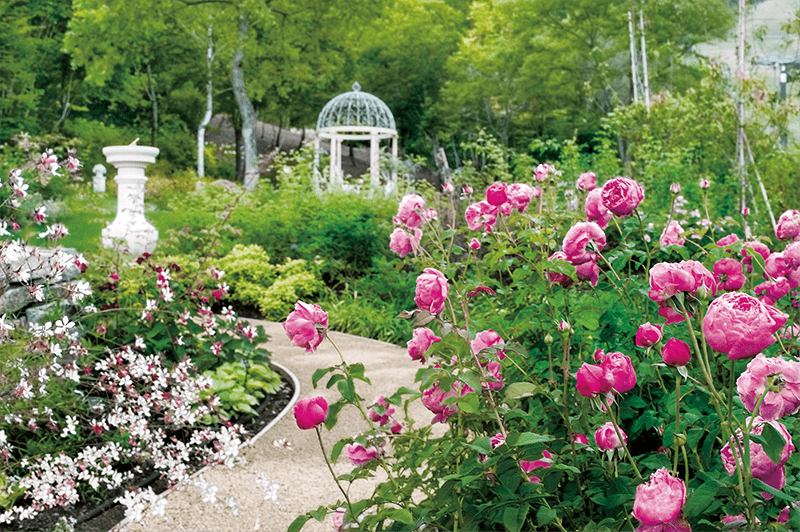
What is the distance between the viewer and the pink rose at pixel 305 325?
48.6 inches

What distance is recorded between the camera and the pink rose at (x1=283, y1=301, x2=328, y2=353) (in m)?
1.23

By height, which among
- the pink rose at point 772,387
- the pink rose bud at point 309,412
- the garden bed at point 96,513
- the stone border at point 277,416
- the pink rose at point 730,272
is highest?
the pink rose at point 730,272

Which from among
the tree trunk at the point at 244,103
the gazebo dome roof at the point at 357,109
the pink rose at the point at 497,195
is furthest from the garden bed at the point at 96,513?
the tree trunk at the point at 244,103

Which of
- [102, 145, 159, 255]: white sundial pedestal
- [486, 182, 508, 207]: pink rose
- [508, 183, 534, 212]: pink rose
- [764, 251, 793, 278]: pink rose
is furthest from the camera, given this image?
[102, 145, 159, 255]: white sundial pedestal

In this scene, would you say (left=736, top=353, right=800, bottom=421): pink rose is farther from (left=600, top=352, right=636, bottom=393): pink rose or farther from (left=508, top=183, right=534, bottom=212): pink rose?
(left=508, top=183, right=534, bottom=212): pink rose

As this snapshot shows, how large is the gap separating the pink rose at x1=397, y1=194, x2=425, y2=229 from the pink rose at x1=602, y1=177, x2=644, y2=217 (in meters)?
0.50

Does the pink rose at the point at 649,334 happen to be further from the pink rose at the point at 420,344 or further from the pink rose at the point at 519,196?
the pink rose at the point at 519,196

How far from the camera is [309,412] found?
119cm

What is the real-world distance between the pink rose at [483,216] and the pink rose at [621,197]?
41 centimetres

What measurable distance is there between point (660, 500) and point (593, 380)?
19cm

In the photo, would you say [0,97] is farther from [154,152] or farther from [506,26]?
[506,26]

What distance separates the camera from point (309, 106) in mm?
22422

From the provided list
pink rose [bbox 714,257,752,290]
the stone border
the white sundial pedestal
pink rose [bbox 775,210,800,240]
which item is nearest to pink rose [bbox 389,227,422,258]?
pink rose [bbox 714,257,752,290]

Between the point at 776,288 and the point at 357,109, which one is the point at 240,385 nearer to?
the point at 776,288
